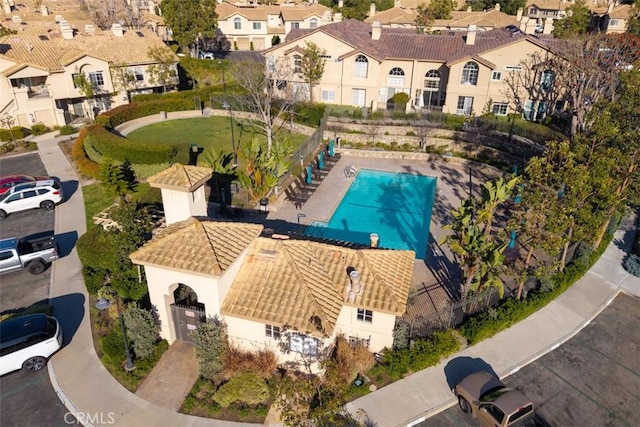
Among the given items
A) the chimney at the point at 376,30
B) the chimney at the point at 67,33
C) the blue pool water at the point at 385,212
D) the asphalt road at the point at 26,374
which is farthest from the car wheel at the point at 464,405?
the chimney at the point at 67,33

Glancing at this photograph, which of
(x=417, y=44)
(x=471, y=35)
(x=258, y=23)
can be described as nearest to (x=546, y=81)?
(x=471, y=35)

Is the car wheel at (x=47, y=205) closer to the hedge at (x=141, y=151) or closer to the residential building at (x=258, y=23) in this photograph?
the hedge at (x=141, y=151)

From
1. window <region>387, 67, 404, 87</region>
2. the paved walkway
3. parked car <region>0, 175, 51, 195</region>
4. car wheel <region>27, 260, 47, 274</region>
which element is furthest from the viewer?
window <region>387, 67, 404, 87</region>

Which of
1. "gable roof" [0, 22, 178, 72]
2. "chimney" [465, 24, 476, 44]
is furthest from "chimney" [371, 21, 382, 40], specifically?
"gable roof" [0, 22, 178, 72]

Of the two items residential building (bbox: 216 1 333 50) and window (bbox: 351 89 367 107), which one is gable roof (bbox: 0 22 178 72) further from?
residential building (bbox: 216 1 333 50)

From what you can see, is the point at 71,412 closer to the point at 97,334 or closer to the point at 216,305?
the point at 97,334

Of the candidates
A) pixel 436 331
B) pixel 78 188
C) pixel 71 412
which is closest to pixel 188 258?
pixel 71 412
